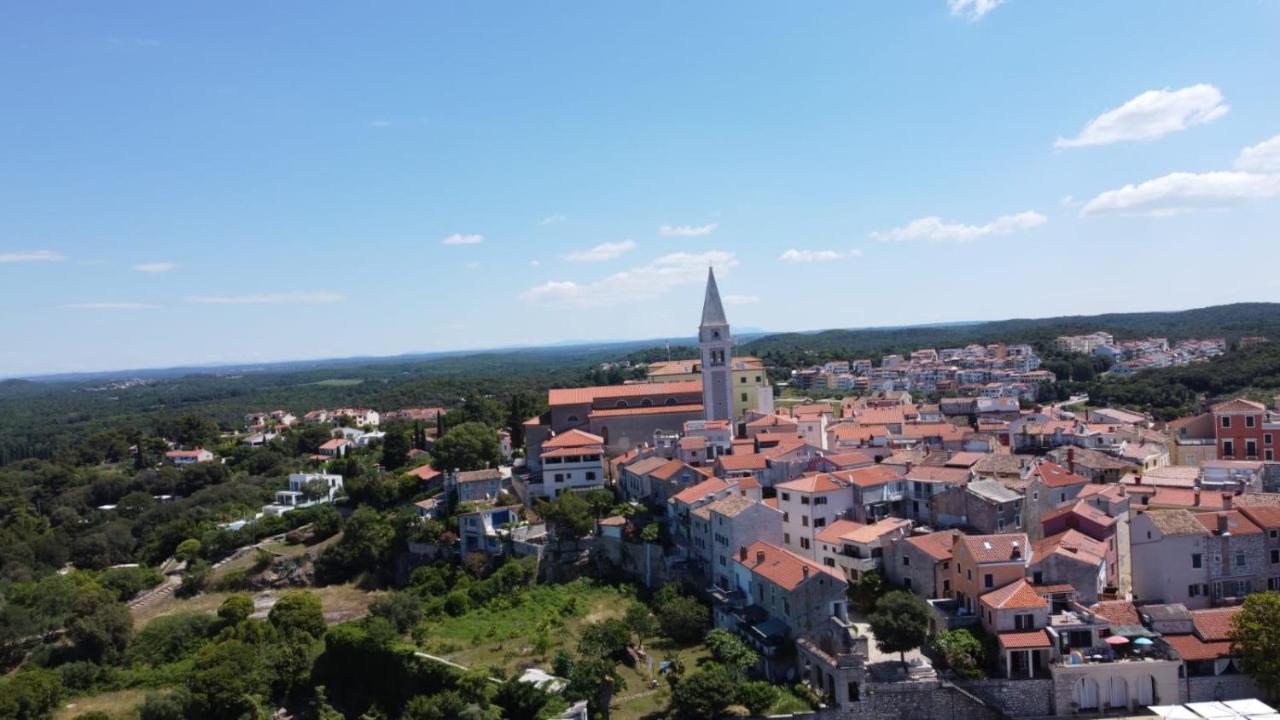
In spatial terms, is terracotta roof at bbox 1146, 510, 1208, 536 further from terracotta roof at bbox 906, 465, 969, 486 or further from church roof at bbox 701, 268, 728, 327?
church roof at bbox 701, 268, 728, 327

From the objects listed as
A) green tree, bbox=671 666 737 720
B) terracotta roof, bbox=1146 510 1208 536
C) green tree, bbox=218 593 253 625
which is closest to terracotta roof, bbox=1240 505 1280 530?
terracotta roof, bbox=1146 510 1208 536

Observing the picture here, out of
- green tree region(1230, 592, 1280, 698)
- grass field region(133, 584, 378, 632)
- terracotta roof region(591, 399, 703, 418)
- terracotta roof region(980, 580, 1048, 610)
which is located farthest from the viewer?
terracotta roof region(591, 399, 703, 418)

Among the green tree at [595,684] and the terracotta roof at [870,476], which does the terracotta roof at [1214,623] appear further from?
the green tree at [595,684]

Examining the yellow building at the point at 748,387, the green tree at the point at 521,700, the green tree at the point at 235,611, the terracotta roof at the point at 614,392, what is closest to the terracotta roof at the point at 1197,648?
the green tree at the point at 521,700

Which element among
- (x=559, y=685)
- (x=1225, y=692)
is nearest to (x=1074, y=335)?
(x=1225, y=692)

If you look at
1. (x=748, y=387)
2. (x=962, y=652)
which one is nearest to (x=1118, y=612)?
(x=962, y=652)

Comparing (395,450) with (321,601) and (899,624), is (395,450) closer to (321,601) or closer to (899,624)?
(321,601)

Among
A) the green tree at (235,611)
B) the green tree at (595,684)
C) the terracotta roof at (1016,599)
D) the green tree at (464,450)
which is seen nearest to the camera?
the terracotta roof at (1016,599)
